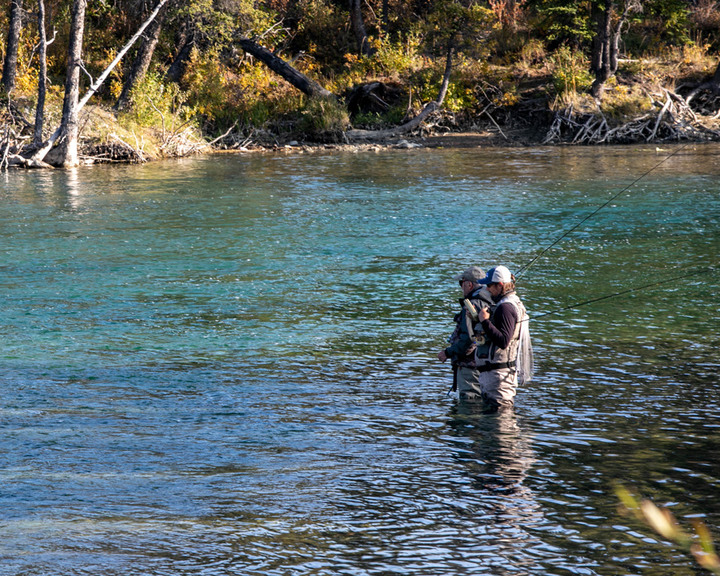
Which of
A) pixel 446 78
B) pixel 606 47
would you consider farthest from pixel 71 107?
pixel 606 47

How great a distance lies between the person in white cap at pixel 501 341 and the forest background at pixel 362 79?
21.4 m

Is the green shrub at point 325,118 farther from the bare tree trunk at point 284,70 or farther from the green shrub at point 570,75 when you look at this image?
the green shrub at point 570,75

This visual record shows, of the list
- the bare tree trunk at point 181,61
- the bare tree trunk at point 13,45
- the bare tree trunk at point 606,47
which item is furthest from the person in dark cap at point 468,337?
the bare tree trunk at point 181,61

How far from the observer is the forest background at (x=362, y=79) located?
92.1ft

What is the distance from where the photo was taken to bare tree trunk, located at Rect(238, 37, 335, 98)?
32.2 metres

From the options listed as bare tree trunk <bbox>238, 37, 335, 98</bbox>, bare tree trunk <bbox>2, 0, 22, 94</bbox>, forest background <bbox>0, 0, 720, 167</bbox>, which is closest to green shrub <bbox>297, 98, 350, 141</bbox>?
forest background <bbox>0, 0, 720, 167</bbox>

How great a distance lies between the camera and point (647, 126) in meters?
30.1

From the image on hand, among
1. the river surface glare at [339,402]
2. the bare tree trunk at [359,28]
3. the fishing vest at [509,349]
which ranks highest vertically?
the bare tree trunk at [359,28]

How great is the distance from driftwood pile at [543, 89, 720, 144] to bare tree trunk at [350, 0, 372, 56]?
9016 millimetres

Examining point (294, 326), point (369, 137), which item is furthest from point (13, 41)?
point (294, 326)

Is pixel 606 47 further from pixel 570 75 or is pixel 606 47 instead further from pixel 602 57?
pixel 570 75

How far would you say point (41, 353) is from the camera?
8781 millimetres

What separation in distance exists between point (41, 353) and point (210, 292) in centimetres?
302

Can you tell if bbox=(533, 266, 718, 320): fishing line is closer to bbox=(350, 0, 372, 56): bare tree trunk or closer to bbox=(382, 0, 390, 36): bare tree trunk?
bbox=(350, 0, 372, 56): bare tree trunk
